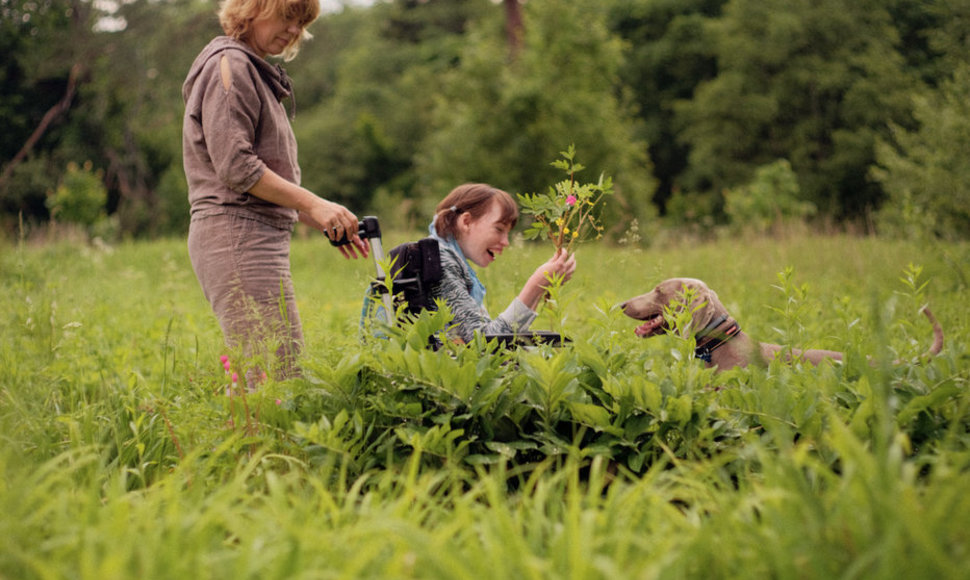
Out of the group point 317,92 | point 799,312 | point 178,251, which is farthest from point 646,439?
point 317,92

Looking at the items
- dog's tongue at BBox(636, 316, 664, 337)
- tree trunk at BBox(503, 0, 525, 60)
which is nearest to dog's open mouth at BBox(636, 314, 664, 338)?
dog's tongue at BBox(636, 316, 664, 337)

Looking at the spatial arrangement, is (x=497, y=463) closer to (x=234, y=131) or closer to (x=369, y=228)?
(x=369, y=228)

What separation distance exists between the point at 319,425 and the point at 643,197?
73.6 ft

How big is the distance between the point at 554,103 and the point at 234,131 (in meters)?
20.0

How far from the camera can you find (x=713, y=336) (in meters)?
3.60

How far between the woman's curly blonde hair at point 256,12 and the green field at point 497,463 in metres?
1.17

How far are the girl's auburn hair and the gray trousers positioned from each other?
2.79 ft

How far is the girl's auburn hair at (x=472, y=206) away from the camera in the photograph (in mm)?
3434

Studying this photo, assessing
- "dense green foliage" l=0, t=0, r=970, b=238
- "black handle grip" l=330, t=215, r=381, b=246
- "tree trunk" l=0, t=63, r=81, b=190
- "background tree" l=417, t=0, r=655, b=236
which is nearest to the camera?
"black handle grip" l=330, t=215, r=381, b=246

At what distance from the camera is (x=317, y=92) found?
44812 mm

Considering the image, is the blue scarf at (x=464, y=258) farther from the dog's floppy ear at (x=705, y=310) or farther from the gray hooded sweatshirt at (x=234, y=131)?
the dog's floppy ear at (x=705, y=310)

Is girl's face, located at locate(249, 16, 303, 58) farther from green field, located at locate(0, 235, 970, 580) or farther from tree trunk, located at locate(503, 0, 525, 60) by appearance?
tree trunk, located at locate(503, 0, 525, 60)

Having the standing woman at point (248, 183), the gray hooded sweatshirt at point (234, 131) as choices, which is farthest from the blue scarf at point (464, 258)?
the gray hooded sweatshirt at point (234, 131)

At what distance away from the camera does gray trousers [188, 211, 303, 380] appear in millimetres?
2742
